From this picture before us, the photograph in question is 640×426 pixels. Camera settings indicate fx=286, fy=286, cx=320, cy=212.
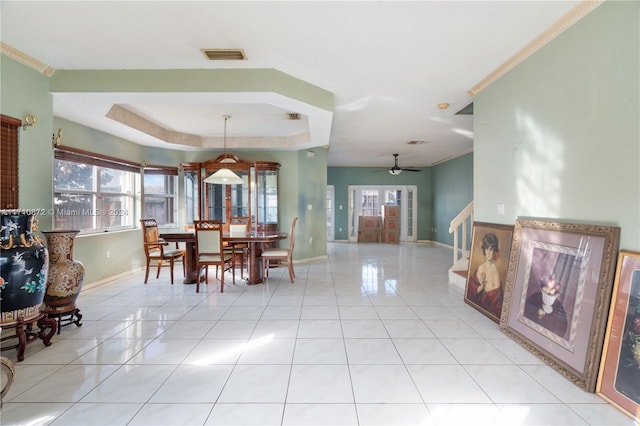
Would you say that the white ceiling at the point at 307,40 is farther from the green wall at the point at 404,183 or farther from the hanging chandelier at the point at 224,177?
the green wall at the point at 404,183

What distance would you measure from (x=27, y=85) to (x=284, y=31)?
8.51 feet

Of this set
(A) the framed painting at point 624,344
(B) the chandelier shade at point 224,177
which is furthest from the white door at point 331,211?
(A) the framed painting at point 624,344

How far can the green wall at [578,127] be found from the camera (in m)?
1.79

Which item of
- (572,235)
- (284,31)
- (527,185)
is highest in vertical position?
(284,31)

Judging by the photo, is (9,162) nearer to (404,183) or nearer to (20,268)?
(20,268)

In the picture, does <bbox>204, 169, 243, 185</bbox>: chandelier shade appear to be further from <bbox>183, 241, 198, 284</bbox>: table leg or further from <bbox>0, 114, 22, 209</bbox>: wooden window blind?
<bbox>0, 114, 22, 209</bbox>: wooden window blind

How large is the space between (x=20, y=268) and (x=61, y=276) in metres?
0.52

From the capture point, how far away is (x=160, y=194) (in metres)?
5.77

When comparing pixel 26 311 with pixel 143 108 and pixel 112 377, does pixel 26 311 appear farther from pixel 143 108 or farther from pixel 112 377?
pixel 143 108

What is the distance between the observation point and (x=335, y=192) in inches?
385

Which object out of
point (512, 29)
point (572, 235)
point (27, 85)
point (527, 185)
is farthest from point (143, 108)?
point (572, 235)

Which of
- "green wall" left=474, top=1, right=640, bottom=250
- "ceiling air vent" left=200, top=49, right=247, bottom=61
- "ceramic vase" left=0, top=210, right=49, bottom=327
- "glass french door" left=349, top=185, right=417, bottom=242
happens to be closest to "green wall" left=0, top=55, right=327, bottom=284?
"ceiling air vent" left=200, top=49, right=247, bottom=61

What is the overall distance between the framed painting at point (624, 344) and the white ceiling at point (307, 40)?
1.90 meters

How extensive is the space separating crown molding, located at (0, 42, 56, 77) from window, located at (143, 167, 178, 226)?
8.94 ft
